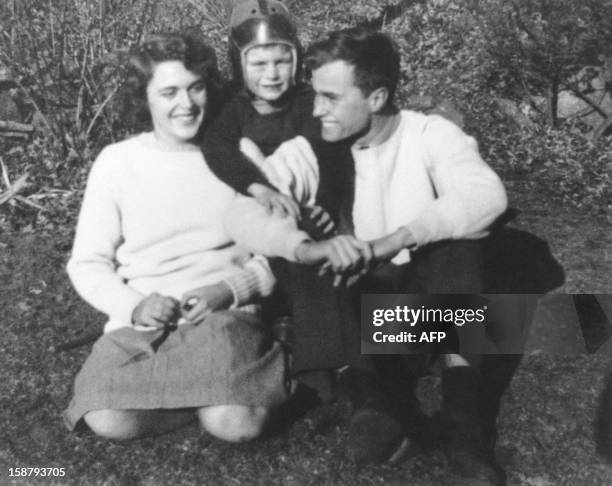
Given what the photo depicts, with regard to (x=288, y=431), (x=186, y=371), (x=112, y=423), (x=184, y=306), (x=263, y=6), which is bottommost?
(x=288, y=431)

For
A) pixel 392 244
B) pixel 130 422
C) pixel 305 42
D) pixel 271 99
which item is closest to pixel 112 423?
pixel 130 422

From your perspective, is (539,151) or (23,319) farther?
(539,151)

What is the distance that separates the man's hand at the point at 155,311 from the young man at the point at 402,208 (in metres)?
0.26

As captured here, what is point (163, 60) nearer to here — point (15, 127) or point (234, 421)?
point (234, 421)

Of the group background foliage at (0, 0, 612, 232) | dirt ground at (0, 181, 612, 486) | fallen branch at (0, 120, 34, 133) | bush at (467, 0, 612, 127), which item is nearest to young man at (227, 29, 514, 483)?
dirt ground at (0, 181, 612, 486)

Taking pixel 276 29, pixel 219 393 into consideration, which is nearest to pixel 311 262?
pixel 219 393

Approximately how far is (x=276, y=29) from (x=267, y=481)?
4.53ft

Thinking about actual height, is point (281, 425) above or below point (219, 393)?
below

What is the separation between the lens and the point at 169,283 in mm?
2119

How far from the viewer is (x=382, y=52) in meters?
2.13

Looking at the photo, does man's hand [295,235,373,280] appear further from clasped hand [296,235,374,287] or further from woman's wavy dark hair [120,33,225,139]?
woman's wavy dark hair [120,33,225,139]

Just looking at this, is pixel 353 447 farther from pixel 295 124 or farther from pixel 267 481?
pixel 295 124

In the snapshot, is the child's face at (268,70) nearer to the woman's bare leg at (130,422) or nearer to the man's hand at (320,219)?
the man's hand at (320,219)

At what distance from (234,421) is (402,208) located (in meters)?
0.76
